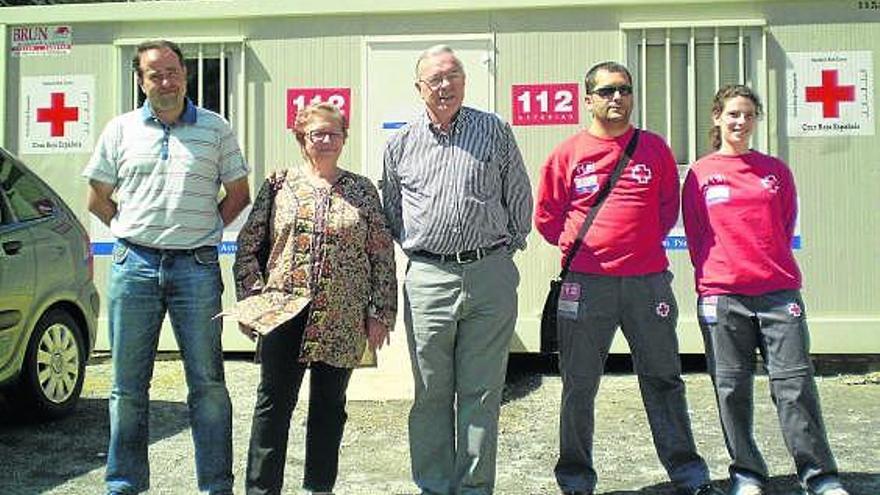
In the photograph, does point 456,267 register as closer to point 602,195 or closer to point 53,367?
point 602,195

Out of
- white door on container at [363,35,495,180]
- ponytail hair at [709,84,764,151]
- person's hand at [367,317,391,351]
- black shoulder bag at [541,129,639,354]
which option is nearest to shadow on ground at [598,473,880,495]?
black shoulder bag at [541,129,639,354]

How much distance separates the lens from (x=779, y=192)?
4.09m

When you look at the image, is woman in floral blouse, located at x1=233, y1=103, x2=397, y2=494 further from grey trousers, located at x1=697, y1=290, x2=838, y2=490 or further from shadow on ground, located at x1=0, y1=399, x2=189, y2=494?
shadow on ground, located at x1=0, y1=399, x2=189, y2=494

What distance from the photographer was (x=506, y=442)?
5.34 meters

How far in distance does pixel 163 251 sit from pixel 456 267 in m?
1.13

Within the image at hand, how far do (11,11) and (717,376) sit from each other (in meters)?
6.00

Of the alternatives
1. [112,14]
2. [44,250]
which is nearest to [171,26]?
[112,14]

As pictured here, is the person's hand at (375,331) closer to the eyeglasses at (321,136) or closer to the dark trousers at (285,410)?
the dark trousers at (285,410)

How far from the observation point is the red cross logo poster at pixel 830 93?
6922mm

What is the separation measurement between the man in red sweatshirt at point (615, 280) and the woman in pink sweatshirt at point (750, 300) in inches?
6.1

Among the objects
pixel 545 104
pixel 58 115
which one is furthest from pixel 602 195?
pixel 58 115

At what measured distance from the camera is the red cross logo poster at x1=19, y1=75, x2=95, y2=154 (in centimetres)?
755

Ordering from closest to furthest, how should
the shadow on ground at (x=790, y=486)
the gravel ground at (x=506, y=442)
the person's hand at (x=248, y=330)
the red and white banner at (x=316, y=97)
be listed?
the person's hand at (x=248, y=330)
the shadow on ground at (x=790, y=486)
the gravel ground at (x=506, y=442)
the red and white banner at (x=316, y=97)

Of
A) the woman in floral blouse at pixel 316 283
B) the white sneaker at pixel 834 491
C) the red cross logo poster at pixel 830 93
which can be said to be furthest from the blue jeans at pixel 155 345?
the red cross logo poster at pixel 830 93
